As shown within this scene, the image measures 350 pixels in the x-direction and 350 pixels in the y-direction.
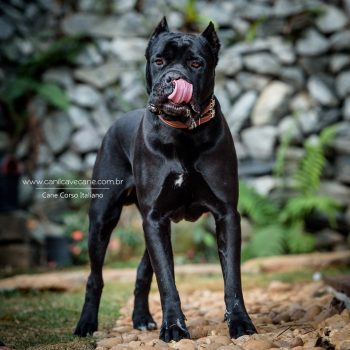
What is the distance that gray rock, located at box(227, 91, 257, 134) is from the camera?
9.15 meters

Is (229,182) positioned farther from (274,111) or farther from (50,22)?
(50,22)

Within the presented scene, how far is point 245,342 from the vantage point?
2.78m

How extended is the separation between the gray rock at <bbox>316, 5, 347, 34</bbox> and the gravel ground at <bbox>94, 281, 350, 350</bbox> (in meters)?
5.18

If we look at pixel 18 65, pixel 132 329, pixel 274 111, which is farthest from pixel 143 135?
pixel 18 65

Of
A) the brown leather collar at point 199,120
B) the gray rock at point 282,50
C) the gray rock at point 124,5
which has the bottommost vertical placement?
the brown leather collar at point 199,120

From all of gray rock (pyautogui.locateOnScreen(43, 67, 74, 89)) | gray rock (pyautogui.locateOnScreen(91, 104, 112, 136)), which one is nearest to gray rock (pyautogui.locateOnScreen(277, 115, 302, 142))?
gray rock (pyautogui.locateOnScreen(91, 104, 112, 136))

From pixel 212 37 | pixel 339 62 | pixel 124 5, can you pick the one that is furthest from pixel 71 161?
pixel 212 37

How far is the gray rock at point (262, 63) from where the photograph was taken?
9266 mm

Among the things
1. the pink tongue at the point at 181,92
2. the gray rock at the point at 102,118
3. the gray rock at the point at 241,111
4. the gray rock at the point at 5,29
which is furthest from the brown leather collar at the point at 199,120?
the gray rock at the point at 5,29

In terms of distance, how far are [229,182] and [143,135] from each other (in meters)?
Answer: 0.53

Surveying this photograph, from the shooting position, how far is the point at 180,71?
3031mm

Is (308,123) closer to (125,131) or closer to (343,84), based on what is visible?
(343,84)

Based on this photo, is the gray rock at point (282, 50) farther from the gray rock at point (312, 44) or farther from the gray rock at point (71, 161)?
the gray rock at point (71, 161)

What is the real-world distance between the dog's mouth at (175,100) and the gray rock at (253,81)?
647 centimetres
